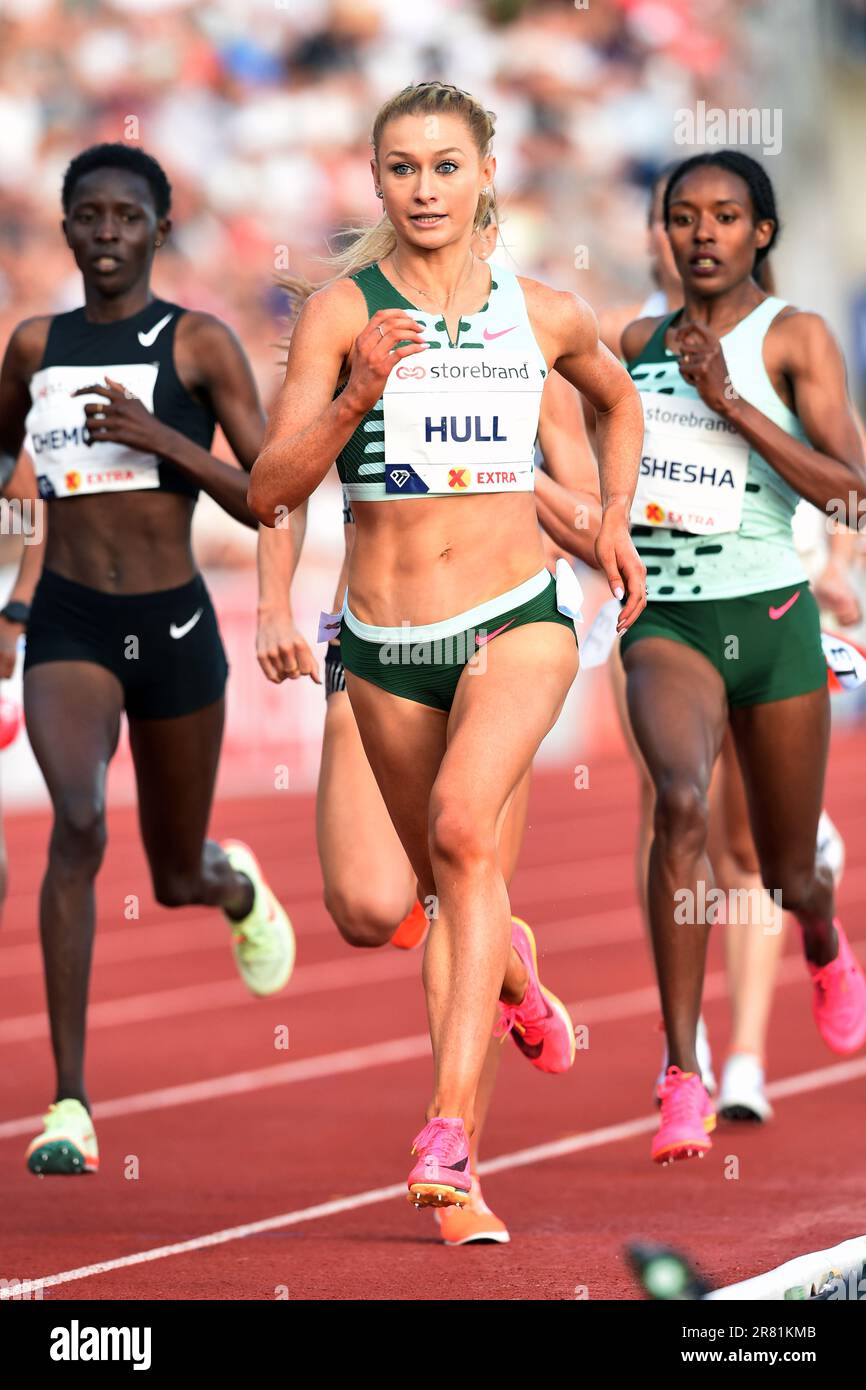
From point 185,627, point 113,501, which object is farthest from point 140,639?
point 113,501

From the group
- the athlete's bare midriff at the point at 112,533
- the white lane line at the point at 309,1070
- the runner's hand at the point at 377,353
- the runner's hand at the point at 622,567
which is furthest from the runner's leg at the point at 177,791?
the runner's hand at the point at 377,353

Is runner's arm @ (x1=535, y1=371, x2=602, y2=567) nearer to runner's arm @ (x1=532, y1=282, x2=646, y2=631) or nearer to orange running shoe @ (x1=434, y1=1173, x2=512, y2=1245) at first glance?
runner's arm @ (x1=532, y1=282, x2=646, y2=631)

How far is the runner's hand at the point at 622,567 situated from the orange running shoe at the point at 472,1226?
1365mm

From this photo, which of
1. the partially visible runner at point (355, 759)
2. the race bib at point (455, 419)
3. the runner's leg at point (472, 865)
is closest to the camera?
the runner's leg at point (472, 865)

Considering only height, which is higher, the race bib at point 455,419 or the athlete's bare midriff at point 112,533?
the athlete's bare midriff at point 112,533

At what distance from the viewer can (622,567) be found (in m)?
4.56

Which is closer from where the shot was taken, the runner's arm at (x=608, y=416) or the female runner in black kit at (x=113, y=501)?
the runner's arm at (x=608, y=416)

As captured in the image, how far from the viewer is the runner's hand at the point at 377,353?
13.5 ft

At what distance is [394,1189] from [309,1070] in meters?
2.03

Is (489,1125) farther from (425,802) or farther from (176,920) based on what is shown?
(176,920)

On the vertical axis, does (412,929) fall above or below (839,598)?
below

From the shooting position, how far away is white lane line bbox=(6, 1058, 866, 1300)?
4766 mm

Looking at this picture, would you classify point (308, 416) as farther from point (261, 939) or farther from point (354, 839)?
point (261, 939)

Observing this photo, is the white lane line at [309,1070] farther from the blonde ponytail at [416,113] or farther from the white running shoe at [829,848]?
the blonde ponytail at [416,113]
